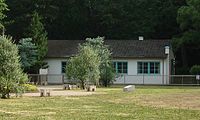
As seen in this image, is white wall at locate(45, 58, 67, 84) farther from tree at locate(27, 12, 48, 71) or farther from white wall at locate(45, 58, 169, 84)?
tree at locate(27, 12, 48, 71)

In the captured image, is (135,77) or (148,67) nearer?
(135,77)

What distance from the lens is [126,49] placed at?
181 feet

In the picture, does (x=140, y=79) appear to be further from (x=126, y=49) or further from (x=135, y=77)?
(x=126, y=49)

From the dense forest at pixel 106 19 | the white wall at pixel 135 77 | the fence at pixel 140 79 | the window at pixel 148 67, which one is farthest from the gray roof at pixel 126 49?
the dense forest at pixel 106 19

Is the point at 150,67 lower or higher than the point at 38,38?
lower

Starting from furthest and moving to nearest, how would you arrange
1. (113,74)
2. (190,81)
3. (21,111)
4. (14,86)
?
(190,81), (113,74), (14,86), (21,111)

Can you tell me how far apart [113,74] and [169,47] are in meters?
10.7

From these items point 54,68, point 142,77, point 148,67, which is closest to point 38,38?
point 54,68

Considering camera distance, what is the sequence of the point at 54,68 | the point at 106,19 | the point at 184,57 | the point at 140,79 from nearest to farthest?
1. the point at 140,79
2. the point at 54,68
3. the point at 184,57
4. the point at 106,19

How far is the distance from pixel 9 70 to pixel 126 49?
26.5m

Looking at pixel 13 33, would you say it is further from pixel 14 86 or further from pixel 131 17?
pixel 14 86

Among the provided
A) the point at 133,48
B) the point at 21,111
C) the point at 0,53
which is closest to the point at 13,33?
the point at 133,48

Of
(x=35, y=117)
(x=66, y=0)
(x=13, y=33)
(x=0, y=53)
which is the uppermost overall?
(x=66, y=0)

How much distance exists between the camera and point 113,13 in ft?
216
